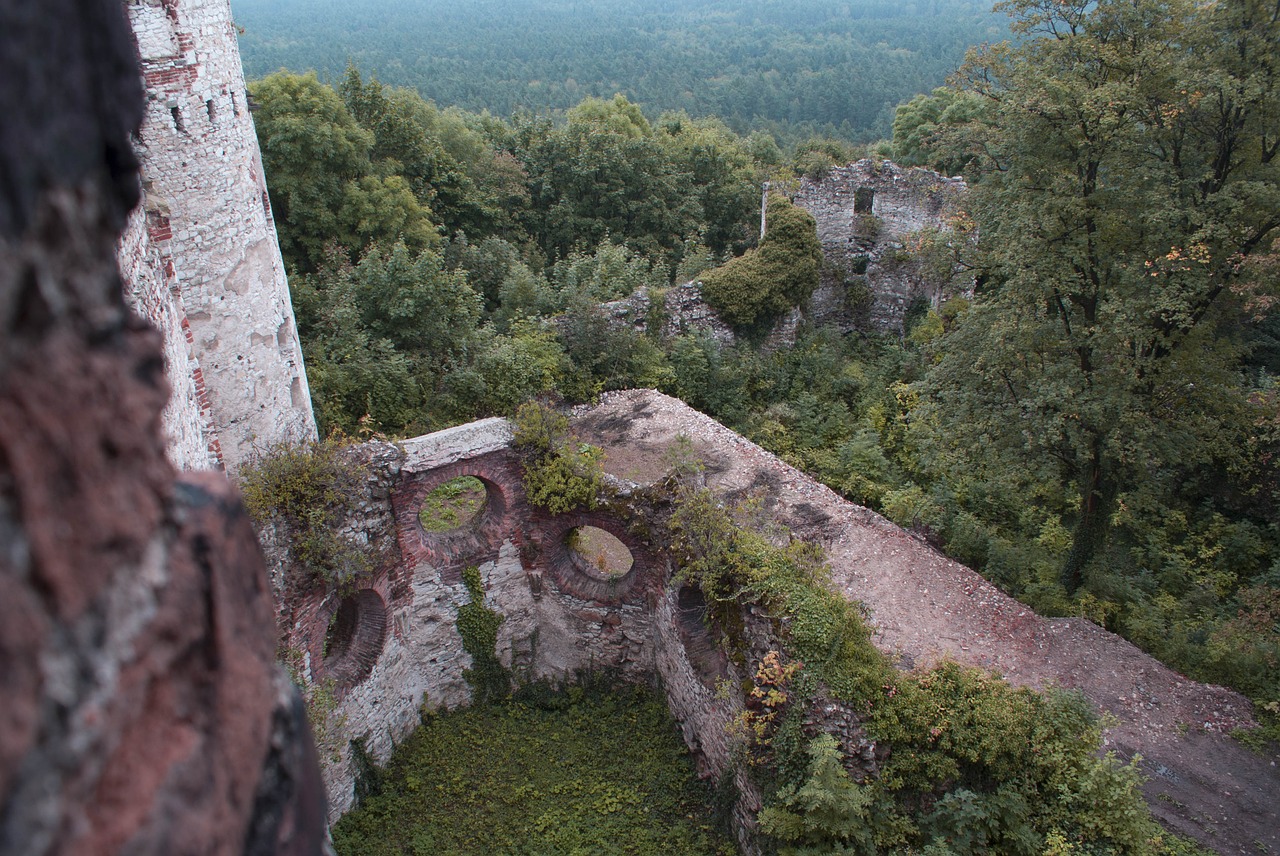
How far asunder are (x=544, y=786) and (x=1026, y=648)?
20.1 ft

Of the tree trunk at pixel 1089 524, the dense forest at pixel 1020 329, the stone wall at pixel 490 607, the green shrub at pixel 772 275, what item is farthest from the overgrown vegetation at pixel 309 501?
the green shrub at pixel 772 275

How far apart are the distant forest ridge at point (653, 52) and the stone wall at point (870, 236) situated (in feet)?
127

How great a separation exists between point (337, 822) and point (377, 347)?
6841 millimetres

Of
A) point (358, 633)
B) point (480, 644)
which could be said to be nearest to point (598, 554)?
point (480, 644)

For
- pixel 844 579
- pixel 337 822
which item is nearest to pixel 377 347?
pixel 337 822

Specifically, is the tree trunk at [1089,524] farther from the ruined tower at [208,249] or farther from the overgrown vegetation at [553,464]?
the ruined tower at [208,249]

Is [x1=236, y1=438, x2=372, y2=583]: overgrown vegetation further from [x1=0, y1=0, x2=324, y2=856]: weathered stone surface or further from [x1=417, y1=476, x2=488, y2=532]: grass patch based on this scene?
[x1=0, y1=0, x2=324, y2=856]: weathered stone surface

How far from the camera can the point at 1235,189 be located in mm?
9141

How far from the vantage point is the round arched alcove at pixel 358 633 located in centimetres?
966

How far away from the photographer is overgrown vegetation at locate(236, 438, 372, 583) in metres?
8.43

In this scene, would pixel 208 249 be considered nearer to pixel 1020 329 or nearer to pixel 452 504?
pixel 452 504

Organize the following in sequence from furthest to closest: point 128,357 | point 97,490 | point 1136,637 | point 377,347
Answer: point 377,347 < point 1136,637 < point 128,357 < point 97,490

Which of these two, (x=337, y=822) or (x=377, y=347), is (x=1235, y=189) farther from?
(x=337, y=822)

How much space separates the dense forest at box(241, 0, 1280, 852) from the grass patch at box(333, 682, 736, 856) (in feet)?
15.1
